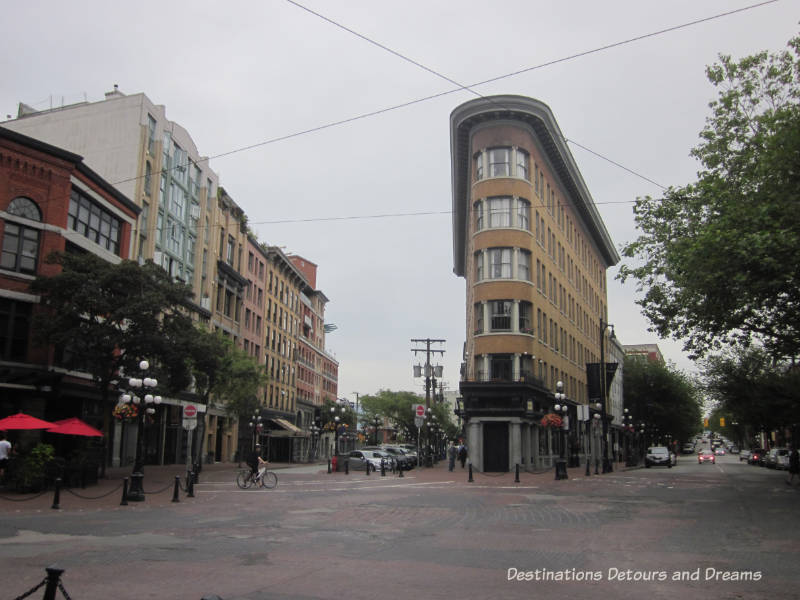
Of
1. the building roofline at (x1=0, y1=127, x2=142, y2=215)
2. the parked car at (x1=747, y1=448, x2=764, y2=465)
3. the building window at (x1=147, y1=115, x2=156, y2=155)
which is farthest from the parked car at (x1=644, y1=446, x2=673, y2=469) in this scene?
the building roofline at (x1=0, y1=127, x2=142, y2=215)

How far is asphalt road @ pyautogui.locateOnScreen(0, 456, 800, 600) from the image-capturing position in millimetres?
8773

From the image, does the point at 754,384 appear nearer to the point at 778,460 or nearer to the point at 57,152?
the point at 778,460

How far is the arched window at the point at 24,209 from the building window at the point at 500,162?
2869 cm

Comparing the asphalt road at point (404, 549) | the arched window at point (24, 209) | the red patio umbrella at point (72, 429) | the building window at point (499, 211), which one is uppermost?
the building window at point (499, 211)

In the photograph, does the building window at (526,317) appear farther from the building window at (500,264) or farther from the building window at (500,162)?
the building window at (500,162)

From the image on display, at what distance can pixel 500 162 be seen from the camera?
48.1 m

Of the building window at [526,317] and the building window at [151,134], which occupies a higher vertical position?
the building window at [151,134]

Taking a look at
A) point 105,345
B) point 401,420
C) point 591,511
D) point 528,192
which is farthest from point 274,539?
point 401,420

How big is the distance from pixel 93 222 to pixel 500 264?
1002 inches

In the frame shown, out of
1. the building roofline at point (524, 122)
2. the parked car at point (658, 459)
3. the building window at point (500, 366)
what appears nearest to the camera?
the building window at point (500, 366)

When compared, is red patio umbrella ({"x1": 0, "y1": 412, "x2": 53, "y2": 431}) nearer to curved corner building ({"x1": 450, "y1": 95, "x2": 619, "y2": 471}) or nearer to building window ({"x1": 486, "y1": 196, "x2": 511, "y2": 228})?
curved corner building ({"x1": 450, "y1": 95, "x2": 619, "y2": 471})

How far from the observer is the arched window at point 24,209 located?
30609 mm

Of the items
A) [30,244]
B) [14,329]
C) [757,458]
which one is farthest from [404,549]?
[757,458]

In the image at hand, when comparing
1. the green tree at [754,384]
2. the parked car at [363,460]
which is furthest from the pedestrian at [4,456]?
the green tree at [754,384]
